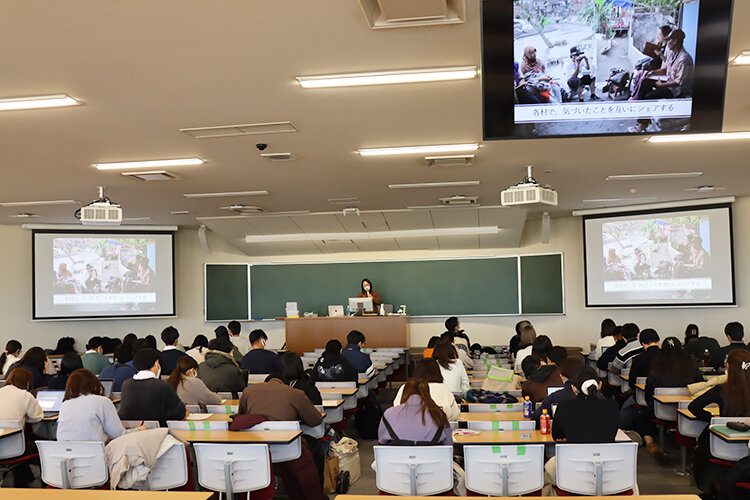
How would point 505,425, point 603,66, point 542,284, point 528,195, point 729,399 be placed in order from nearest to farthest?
point 603,66 < point 505,425 < point 729,399 < point 528,195 < point 542,284

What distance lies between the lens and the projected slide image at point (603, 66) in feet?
10.3

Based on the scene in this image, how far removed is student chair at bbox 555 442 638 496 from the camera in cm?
440

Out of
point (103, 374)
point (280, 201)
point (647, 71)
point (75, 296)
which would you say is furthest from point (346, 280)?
point (647, 71)

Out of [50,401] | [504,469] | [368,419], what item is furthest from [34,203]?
[504,469]

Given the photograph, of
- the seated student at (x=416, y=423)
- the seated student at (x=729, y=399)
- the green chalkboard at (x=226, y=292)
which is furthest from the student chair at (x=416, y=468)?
the green chalkboard at (x=226, y=292)

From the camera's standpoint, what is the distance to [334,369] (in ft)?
26.0

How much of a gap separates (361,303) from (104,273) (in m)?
5.20

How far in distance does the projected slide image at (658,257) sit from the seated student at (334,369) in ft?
22.1

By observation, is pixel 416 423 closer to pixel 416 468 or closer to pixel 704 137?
pixel 416 468

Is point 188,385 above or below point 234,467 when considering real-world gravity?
above

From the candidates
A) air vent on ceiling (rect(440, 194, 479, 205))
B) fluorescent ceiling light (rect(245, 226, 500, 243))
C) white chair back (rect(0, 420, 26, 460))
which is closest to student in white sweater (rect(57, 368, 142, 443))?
white chair back (rect(0, 420, 26, 460))

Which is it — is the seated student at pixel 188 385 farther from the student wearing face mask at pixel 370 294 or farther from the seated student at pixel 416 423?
the student wearing face mask at pixel 370 294

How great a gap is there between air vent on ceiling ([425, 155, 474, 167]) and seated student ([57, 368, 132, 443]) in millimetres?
4300

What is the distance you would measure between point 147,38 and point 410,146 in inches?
140
